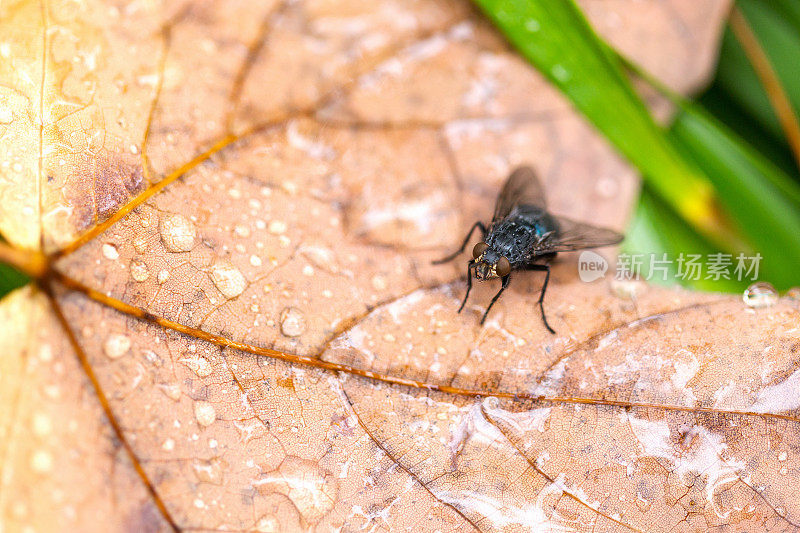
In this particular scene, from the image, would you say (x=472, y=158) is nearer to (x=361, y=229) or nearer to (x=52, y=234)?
(x=361, y=229)

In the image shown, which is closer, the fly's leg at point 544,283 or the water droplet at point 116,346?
the water droplet at point 116,346

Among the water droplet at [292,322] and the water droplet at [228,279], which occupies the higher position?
the water droplet at [228,279]

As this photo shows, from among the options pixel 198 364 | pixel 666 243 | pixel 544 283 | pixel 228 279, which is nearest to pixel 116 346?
pixel 198 364

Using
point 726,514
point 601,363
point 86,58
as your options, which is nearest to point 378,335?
point 601,363

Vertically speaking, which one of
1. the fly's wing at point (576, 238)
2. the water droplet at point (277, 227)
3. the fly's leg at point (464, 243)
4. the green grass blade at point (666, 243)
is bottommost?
the green grass blade at point (666, 243)

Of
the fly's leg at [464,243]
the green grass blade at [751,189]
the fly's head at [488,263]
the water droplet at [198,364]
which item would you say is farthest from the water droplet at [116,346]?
the green grass blade at [751,189]

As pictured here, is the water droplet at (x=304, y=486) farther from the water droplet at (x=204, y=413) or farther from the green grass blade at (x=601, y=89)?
the green grass blade at (x=601, y=89)

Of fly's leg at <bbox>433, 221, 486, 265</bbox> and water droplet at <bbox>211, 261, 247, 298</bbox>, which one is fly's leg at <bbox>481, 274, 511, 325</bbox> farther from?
water droplet at <bbox>211, 261, 247, 298</bbox>
